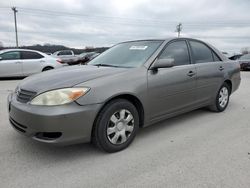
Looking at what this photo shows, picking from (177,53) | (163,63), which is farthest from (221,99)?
(163,63)

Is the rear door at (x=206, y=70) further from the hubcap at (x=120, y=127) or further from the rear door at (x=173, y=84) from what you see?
the hubcap at (x=120, y=127)

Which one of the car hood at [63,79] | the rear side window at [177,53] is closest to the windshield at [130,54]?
the rear side window at [177,53]

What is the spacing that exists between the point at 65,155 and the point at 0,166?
0.73m

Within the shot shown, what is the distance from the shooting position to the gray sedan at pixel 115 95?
8.63 ft

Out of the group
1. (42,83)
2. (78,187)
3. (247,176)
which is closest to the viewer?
(78,187)

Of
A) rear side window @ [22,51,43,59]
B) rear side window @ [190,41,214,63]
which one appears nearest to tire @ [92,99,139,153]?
rear side window @ [190,41,214,63]

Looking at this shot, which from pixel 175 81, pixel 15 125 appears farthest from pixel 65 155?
pixel 175 81

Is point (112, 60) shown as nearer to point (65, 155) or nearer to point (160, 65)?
point (160, 65)

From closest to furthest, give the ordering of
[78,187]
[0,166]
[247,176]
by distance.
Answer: [78,187], [247,176], [0,166]

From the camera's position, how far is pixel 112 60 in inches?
151

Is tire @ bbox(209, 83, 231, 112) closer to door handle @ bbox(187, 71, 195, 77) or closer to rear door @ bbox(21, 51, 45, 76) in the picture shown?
door handle @ bbox(187, 71, 195, 77)

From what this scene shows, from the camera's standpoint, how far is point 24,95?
2.86m

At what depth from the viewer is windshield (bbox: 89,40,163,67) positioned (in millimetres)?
3503

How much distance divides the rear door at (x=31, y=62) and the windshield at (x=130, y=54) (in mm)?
7128
